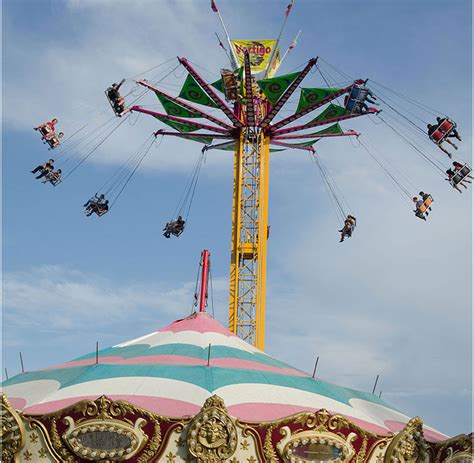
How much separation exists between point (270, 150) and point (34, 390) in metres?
13.7

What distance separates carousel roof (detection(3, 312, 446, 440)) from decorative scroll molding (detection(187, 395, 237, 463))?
0.36 m

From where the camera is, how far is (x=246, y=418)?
8.23m

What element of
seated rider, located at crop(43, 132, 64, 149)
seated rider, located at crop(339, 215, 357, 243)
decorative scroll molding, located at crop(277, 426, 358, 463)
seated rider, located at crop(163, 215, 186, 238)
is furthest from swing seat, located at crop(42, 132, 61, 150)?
decorative scroll molding, located at crop(277, 426, 358, 463)

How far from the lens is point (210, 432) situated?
7.84m

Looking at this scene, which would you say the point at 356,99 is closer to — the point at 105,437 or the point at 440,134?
the point at 440,134

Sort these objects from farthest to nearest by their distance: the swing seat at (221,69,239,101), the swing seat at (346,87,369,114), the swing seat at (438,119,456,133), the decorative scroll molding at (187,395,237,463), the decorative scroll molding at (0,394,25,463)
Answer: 1. the swing seat at (221,69,239,101)
2. the swing seat at (346,87,369,114)
3. the swing seat at (438,119,456,133)
4. the decorative scroll molding at (0,394,25,463)
5. the decorative scroll molding at (187,395,237,463)

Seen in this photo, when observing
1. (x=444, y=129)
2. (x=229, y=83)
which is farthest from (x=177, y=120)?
(x=444, y=129)

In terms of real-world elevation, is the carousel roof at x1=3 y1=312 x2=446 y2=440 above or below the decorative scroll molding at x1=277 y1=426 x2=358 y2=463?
above

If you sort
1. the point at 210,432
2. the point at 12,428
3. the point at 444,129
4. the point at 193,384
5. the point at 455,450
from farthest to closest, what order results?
the point at 444,129 → the point at 193,384 → the point at 455,450 → the point at 12,428 → the point at 210,432

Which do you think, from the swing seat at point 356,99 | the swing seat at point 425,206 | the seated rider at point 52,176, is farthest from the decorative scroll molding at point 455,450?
the seated rider at point 52,176

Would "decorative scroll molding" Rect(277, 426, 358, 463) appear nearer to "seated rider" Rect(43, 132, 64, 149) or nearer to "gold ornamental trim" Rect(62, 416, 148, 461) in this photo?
"gold ornamental trim" Rect(62, 416, 148, 461)

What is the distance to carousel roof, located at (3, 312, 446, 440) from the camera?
8.65 metres

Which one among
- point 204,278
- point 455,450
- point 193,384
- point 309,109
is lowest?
point 455,450

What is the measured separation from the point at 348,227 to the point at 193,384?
1111cm
